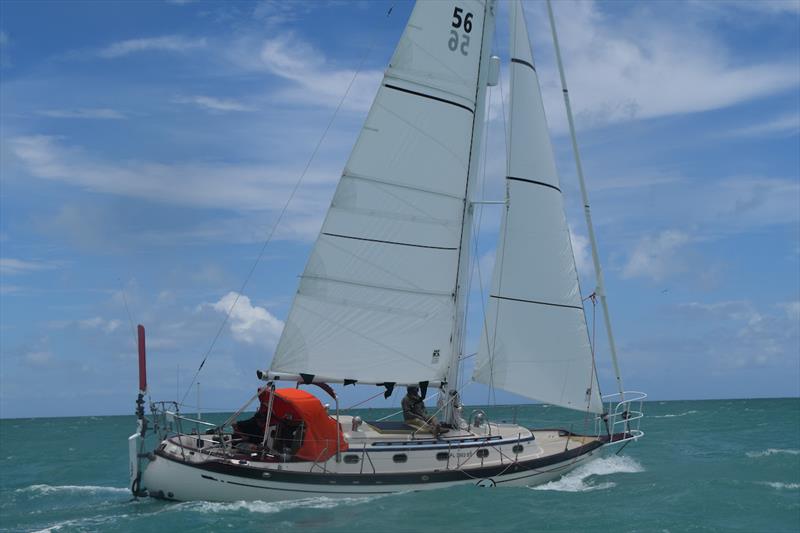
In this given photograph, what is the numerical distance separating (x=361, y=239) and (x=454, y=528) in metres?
6.86

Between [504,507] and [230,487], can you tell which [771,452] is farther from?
[230,487]

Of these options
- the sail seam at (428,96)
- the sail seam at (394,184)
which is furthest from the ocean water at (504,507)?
the sail seam at (428,96)

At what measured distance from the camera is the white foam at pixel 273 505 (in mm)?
16672

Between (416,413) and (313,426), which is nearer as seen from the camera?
(313,426)

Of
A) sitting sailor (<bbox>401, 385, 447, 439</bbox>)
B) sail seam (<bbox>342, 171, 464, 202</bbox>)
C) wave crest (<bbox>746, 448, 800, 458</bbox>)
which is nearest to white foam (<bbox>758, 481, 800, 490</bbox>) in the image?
wave crest (<bbox>746, 448, 800, 458</bbox>)

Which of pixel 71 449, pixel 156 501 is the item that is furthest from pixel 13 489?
pixel 71 449

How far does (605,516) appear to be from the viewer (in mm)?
17562

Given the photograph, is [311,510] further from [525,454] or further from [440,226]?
[440,226]

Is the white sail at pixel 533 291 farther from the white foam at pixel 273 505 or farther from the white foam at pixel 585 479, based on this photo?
the white foam at pixel 273 505

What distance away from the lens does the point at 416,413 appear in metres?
20.2

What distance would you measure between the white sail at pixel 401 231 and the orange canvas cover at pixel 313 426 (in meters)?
0.77

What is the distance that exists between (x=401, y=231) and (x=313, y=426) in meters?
5.02

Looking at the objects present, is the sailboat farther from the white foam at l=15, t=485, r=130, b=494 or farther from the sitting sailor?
the white foam at l=15, t=485, r=130, b=494

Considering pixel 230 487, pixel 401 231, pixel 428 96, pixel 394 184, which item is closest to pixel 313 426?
pixel 230 487
